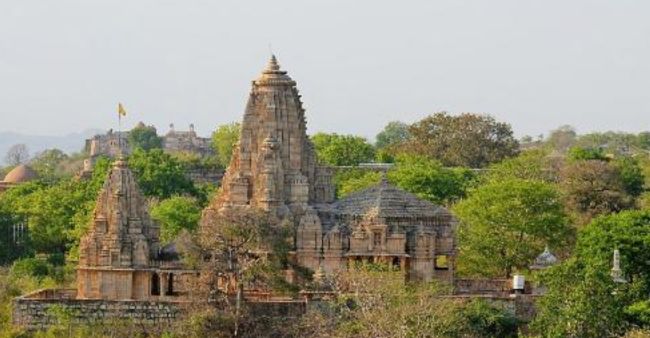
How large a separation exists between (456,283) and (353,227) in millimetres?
3478

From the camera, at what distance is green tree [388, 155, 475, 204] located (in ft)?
203

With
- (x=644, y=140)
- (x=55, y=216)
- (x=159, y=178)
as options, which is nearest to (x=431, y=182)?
(x=159, y=178)

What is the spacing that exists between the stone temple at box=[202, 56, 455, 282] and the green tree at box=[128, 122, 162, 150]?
8911 centimetres

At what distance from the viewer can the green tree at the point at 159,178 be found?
6994 centimetres

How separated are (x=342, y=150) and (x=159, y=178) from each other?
14.3 meters

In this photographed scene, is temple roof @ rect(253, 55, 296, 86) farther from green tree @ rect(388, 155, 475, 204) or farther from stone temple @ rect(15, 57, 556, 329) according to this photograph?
green tree @ rect(388, 155, 475, 204)

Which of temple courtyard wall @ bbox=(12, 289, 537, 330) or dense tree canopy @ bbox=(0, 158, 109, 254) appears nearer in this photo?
temple courtyard wall @ bbox=(12, 289, 537, 330)

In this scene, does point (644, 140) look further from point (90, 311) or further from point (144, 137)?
point (90, 311)

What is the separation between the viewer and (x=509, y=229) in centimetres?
4912

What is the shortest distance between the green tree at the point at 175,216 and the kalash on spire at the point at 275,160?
10.2 metres

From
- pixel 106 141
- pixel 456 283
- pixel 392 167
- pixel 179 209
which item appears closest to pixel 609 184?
pixel 392 167

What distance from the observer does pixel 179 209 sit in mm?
57438

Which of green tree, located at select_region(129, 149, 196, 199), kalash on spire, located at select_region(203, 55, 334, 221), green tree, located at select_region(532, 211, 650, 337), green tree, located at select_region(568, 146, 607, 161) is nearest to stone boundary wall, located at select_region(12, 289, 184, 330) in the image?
kalash on spire, located at select_region(203, 55, 334, 221)

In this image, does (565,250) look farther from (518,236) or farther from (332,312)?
(332,312)
